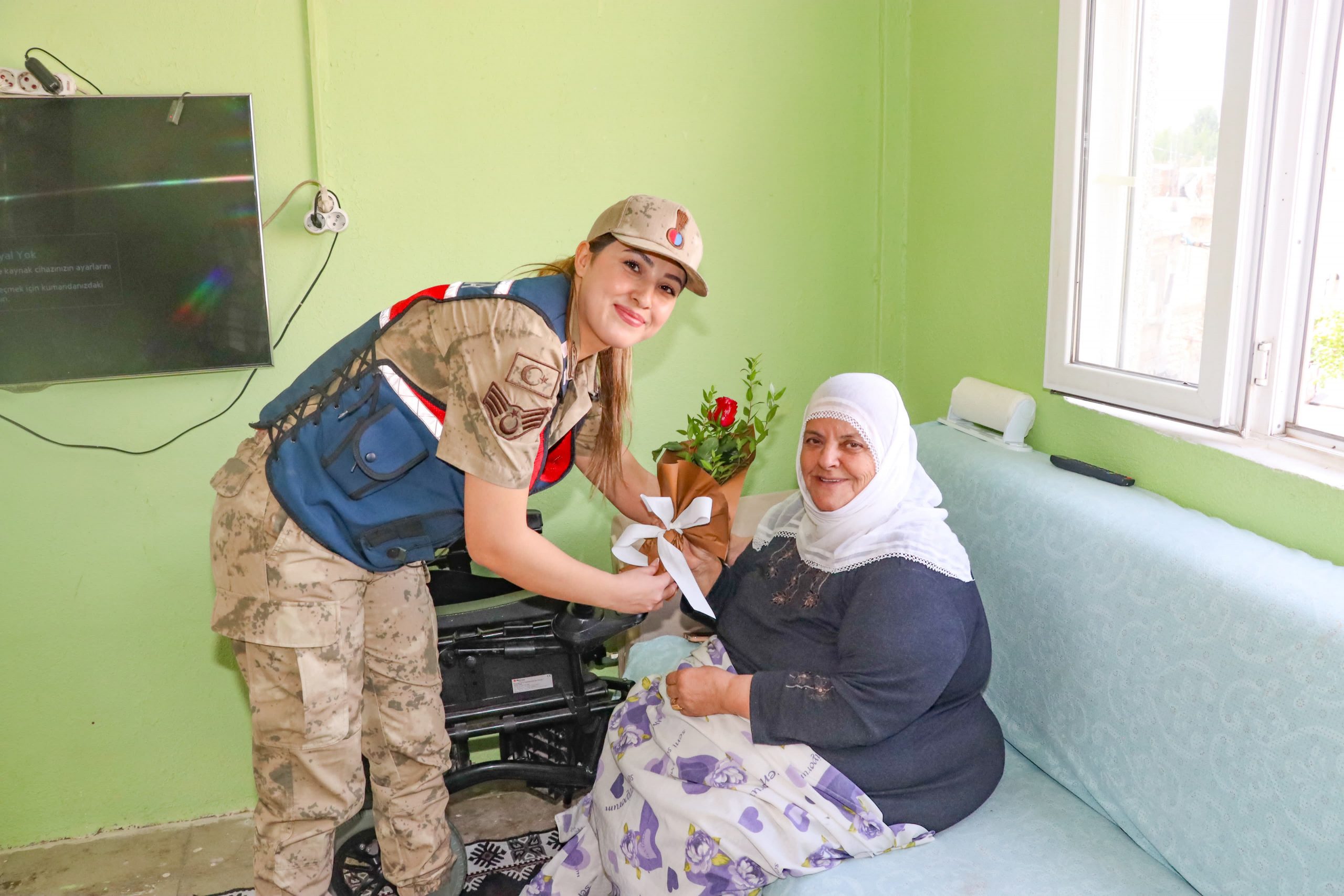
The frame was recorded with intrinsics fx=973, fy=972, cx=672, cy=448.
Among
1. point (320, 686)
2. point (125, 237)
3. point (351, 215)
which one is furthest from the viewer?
point (351, 215)

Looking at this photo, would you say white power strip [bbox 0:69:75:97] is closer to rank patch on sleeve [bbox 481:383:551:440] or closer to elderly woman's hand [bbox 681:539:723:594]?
rank patch on sleeve [bbox 481:383:551:440]

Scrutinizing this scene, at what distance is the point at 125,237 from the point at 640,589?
1460 mm

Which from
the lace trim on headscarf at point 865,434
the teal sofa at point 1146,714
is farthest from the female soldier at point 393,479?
the teal sofa at point 1146,714

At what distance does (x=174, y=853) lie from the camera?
2.41 metres

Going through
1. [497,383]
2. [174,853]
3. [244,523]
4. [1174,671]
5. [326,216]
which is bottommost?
[174,853]

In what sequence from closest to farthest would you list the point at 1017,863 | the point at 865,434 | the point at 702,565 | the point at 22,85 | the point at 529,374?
the point at 529,374
the point at 1017,863
the point at 865,434
the point at 702,565
the point at 22,85

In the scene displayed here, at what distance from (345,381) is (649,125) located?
1.27 m

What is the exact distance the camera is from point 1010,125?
2.26 meters

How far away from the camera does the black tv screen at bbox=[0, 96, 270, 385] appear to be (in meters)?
2.12

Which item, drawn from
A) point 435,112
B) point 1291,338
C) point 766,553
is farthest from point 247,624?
point 1291,338

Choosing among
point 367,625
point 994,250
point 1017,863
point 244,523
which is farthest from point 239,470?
point 994,250

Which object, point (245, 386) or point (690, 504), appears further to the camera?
point (245, 386)

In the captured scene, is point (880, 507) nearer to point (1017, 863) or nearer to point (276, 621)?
point (1017, 863)

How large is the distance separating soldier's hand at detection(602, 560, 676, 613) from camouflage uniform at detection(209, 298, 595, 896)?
29cm
